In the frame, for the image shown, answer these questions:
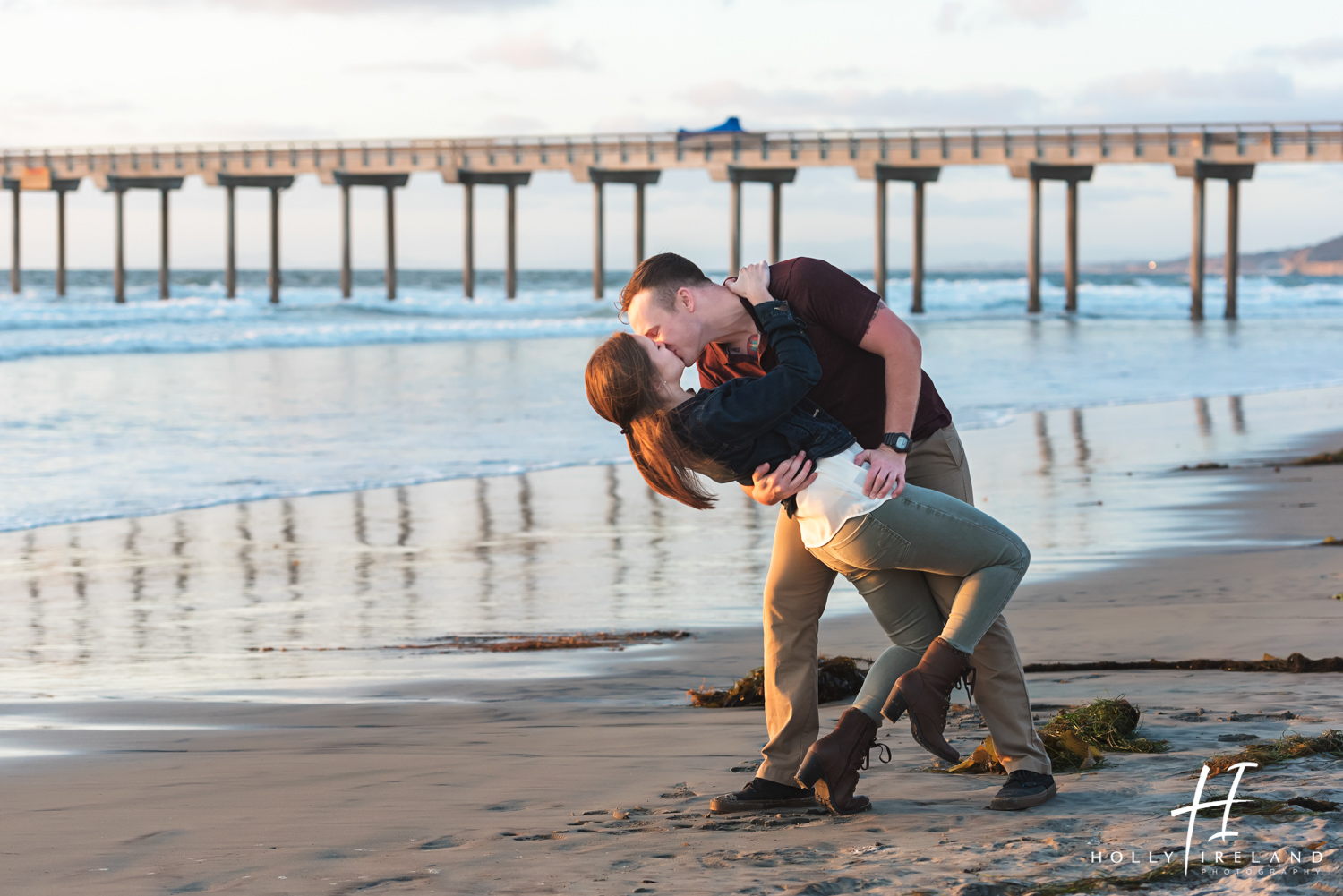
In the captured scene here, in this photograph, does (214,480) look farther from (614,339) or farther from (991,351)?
(991,351)

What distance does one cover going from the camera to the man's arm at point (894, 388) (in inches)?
120

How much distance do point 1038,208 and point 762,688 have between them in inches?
1428

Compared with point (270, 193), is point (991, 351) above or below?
below

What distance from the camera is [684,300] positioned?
3078mm

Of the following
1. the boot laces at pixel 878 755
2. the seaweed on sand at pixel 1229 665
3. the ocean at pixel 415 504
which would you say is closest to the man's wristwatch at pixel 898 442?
→ the boot laces at pixel 878 755

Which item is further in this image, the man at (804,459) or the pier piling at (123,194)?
the pier piling at (123,194)

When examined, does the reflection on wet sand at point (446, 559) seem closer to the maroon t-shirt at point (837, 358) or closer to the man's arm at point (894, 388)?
the maroon t-shirt at point (837, 358)

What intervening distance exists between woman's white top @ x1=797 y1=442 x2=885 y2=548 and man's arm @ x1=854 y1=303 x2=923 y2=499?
0.02 metres

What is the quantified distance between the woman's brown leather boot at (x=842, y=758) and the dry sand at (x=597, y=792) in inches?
2.8

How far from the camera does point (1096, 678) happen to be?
4660 millimetres

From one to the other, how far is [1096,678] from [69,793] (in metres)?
3.02

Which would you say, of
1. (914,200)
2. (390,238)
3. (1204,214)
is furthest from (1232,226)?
(390,238)

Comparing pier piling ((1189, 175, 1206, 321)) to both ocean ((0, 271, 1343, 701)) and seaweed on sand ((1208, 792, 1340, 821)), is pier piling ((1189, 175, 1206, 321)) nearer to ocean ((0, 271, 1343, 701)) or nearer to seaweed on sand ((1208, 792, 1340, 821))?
ocean ((0, 271, 1343, 701))

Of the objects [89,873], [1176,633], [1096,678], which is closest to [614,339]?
[89,873]
